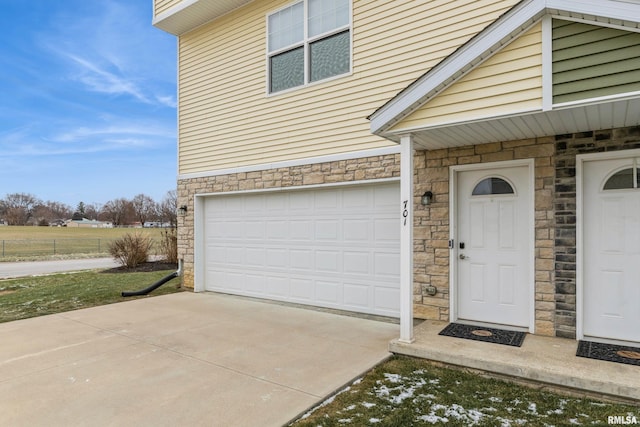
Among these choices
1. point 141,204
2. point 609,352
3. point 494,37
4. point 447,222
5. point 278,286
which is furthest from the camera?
point 141,204

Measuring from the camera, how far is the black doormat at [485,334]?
438 centimetres

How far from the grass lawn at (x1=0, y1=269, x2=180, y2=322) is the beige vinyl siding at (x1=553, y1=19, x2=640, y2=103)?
8226mm

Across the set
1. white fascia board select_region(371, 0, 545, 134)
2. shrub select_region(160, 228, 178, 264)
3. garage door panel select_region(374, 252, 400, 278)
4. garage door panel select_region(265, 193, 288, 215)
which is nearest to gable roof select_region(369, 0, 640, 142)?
white fascia board select_region(371, 0, 545, 134)

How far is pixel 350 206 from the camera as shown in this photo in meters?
6.52

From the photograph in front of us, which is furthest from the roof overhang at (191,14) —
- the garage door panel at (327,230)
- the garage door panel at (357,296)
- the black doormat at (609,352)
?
the black doormat at (609,352)

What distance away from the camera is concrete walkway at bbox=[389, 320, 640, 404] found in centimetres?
324

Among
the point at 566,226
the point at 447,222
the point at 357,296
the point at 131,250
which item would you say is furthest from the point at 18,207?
the point at 566,226

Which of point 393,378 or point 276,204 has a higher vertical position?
point 276,204

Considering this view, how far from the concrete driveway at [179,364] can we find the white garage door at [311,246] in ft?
1.81

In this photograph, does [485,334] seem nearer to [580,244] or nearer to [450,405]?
[580,244]

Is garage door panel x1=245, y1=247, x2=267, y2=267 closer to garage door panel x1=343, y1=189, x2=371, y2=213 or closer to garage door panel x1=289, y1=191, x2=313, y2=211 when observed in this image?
garage door panel x1=289, y1=191, x2=313, y2=211

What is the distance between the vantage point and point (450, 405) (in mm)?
3184

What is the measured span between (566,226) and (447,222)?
4.60ft

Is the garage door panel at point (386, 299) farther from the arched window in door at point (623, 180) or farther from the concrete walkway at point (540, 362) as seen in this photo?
the arched window in door at point (623, 180)
